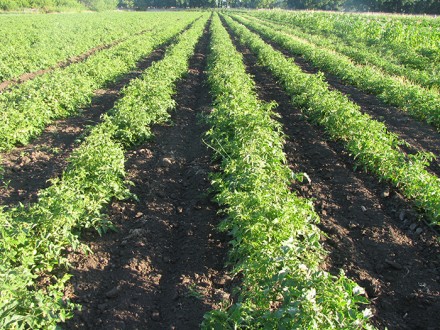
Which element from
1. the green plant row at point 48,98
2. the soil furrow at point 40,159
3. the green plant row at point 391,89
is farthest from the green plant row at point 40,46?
the green plant row at point 391,89

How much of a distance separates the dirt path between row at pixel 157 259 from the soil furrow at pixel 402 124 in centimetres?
441

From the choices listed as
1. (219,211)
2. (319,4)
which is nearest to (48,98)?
(219,211)

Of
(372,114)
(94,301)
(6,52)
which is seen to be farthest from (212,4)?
(94,301)

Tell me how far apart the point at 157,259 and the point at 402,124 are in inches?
307

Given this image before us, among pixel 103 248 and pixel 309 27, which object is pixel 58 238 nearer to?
pixel 103 248

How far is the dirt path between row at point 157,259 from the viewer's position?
12.6 ft

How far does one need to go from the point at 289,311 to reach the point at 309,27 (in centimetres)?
3661

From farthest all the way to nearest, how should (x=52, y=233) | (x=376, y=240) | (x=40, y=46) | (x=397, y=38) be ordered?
1. (x=397, y=38)
2. (x=40, y=46)
3. (x=376, y=240)
4. (x=52, y=233)

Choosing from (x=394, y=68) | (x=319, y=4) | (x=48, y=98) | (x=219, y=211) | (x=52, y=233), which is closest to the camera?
(x=52, y=233)

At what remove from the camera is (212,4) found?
103 meters

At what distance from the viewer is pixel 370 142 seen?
6582 mm

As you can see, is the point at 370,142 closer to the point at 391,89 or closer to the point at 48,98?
the point at 391,89

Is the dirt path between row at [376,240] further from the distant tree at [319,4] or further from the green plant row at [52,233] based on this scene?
the distant tree at [319,4]

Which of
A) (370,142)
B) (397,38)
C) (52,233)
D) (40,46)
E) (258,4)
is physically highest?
(258,4)
